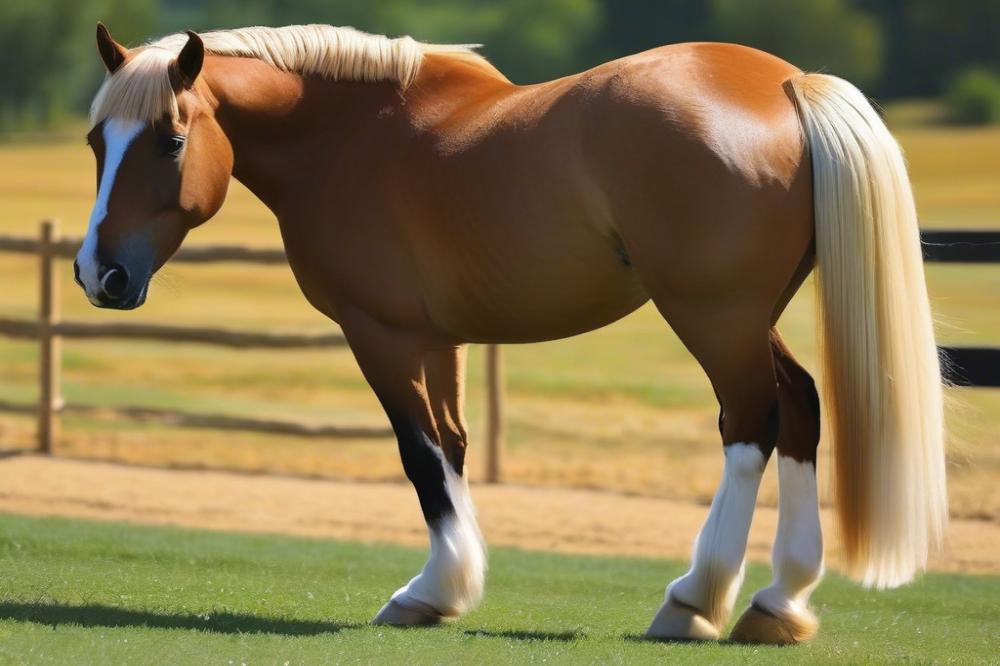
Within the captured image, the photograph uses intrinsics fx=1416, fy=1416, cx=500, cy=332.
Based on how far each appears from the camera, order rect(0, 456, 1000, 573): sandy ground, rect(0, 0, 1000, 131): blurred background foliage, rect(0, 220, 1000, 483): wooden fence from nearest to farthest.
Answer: rect(0, 456, 1000, 573): sandy ground, rect(0, 220, 1000, 483): wooden fence, rect(0, 0, 1000, 131): blurred background foliage

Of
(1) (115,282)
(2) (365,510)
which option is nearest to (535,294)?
(1) (115,282)

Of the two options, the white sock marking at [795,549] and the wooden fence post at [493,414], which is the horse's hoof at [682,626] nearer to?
the white sock marking at [795,549]

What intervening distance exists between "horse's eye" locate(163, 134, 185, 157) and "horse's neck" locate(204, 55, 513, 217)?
0.30 meters

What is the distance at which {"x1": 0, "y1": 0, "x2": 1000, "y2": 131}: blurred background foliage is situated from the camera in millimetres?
60375

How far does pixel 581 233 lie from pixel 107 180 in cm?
154

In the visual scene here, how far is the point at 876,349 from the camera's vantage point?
426 centimetres

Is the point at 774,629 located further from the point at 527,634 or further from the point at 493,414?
the point at 493,414

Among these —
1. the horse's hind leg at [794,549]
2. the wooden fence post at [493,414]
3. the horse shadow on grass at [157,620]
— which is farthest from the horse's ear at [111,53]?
the wooden fence post at [493,414]

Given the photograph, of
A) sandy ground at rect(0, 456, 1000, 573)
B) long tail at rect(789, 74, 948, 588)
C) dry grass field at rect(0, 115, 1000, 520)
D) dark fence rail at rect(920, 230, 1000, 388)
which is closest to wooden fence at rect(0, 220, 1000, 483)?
dry grass field at rect(0, 115, 1000, 520)

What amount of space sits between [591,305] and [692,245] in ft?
1.63

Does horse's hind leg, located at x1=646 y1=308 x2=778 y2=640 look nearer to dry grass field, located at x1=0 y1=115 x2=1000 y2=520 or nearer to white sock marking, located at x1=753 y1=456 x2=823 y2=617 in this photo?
white sock marking, located at x1=753 y1=456 x2=823 y2=617

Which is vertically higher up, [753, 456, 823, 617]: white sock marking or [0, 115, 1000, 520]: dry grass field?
[753, 456, 823, 617]: white sock marking

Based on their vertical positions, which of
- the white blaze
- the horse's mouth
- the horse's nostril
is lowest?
the horse's mouth

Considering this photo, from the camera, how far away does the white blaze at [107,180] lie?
4.54 metres
